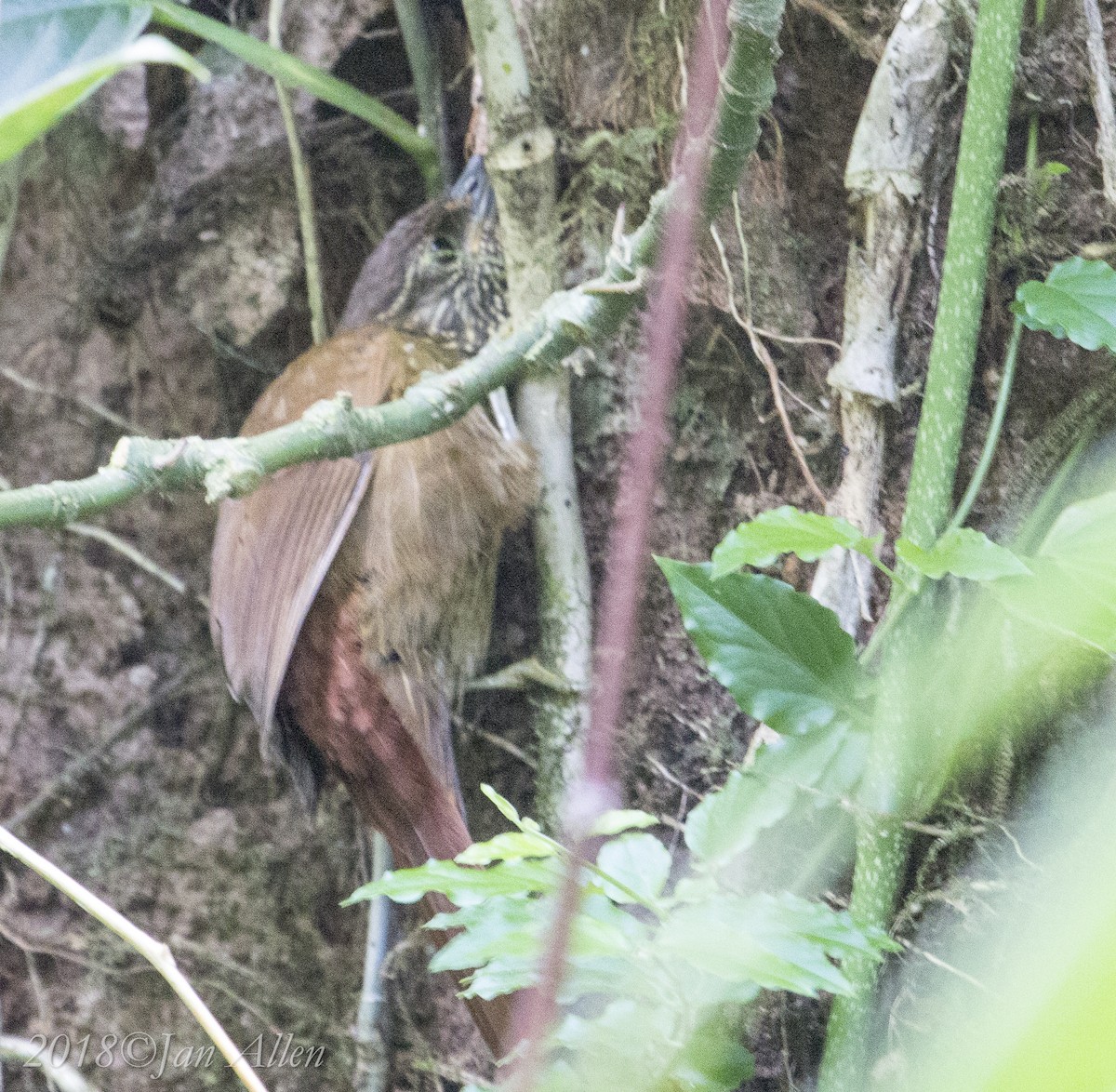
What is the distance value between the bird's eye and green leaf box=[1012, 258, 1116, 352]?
4.17ft

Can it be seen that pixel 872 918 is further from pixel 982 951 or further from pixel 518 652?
pixel 518 652

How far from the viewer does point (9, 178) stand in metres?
2.21

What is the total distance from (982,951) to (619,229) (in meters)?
0.94

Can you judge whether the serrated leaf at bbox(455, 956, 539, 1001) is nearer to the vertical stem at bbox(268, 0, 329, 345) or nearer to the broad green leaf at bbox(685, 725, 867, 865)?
the broad green leaf at bbox(685, 725, 867, 865)

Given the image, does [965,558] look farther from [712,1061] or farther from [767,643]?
[712,1061]

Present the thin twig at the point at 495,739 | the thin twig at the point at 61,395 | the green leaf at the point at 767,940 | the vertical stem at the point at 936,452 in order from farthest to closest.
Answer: the thin twig at the point at 61,395 → the thin twig at the point at 495,739 → the vertical stem at the point at 936,452 → the green leaf at the point at 767,940

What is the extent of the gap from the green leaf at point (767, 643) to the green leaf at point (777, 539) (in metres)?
0.07

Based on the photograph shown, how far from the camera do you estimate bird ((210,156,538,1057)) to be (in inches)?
72.8

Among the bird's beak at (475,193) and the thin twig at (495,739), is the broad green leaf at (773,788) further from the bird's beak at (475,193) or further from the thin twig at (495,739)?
the bird's beak at (475,193)

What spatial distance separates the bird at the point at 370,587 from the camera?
185 cm

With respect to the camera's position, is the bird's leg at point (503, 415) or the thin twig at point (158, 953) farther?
the bird's leg at point (503, 415)

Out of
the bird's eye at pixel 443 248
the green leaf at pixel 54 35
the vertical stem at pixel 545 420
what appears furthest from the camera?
the bird's eye at pixel 443 248

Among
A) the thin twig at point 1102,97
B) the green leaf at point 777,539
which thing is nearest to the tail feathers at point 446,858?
the green leaf at point 777,539

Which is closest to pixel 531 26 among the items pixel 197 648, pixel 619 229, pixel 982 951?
pixel 619 229
